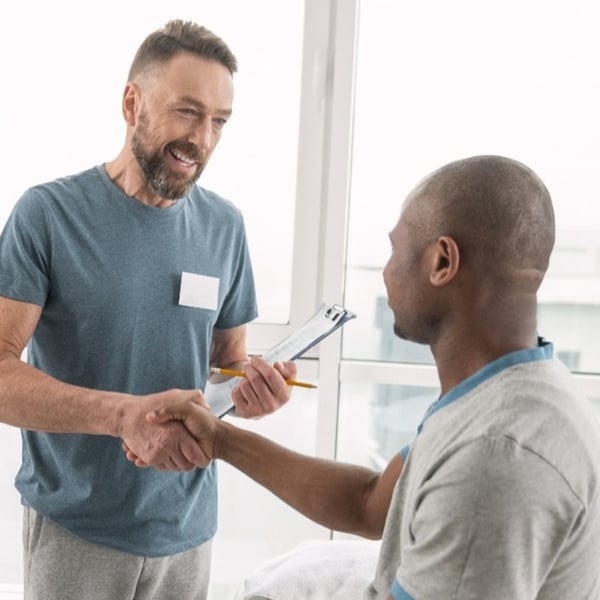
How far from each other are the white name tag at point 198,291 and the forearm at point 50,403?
263mm

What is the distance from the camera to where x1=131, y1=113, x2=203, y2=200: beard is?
1930mm

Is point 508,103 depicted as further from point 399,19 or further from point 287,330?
point 287,330

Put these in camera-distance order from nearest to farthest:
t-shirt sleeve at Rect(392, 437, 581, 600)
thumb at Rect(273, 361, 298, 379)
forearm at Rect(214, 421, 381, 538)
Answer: t-shirt sleeve at Rect(392, 437, 581, 600) < forearm at Rect(214, 421, 381, 538) < thumb at Rect(273, 361, 298, 379)

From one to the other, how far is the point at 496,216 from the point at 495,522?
0.40 metres

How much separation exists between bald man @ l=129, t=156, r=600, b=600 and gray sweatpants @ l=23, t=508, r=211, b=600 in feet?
2.08

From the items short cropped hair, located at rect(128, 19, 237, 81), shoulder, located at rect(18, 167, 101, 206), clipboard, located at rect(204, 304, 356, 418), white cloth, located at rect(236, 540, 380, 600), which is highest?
short cropped hair, located at rect(128, 19, 237, 81)

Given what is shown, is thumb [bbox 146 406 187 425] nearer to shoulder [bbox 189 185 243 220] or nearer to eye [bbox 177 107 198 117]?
shoulder [bbox 189 185 243 220]

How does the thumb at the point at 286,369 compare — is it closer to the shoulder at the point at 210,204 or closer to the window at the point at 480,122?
the shoulder at the point at 210,204

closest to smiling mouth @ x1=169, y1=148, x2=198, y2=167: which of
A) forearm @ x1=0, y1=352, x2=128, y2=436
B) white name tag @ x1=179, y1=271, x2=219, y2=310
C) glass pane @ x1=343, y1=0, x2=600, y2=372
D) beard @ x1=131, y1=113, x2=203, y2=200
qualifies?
beard @ x1=131, y1=113, x2=203, y2=200

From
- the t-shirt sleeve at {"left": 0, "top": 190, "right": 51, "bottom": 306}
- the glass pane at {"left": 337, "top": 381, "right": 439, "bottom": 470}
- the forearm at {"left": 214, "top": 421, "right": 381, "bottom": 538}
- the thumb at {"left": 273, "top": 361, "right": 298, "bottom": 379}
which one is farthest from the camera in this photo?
the glass pane at {"left": 337, "top": 381, "right": 439, "bottom": 470}

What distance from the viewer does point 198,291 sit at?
1.96 m

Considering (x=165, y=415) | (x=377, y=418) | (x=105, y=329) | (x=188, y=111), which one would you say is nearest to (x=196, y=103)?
(x=188, y=111)

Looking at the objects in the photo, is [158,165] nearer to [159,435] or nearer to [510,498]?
[159,435]

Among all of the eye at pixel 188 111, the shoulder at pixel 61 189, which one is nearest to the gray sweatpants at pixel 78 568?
the shoulder at pixel 61 189
